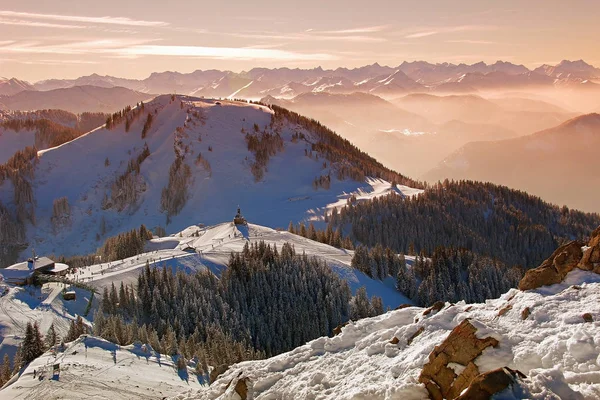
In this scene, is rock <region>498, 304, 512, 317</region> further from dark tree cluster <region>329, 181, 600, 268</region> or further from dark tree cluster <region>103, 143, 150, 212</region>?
dark tree cluster <region>103, 143, 150, 212</region>

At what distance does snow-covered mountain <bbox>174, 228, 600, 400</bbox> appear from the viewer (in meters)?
23.0

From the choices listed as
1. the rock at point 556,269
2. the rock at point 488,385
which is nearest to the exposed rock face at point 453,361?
the rock at point 488,385

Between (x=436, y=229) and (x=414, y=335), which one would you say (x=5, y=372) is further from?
(x=436, y=229)

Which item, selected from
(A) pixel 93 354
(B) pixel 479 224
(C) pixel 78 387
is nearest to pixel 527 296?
(C) pixel 78 387

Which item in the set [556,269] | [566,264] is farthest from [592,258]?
[556,269]

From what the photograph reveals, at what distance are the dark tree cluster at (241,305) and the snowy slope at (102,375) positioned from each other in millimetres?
8341

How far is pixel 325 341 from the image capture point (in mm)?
37906

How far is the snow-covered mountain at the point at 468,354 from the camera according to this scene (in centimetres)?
2297

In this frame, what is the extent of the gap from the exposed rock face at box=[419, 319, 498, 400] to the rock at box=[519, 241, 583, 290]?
24.4ft

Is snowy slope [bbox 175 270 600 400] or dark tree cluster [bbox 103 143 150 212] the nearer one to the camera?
snowy slope [bbox 175 270 600 400]

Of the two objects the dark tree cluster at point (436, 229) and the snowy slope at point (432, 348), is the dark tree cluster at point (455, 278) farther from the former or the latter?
the snowy slope at point (432, 348)

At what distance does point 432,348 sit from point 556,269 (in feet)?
31.8

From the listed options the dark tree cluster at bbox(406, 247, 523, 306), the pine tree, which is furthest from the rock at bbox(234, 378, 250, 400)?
the dark tree cluster at bbox(406, 247, 523, 306)

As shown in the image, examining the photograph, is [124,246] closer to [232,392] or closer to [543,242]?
[232,392]
